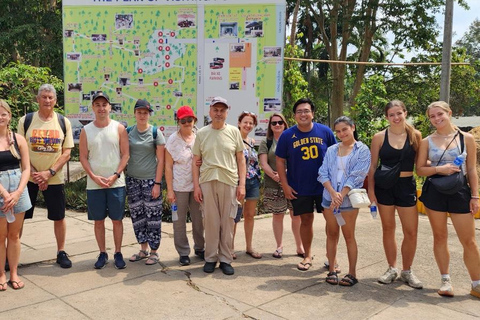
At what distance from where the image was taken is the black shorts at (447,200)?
407cm

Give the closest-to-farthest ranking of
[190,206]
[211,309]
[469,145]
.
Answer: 1. [211,309]
2. [469,145]
3. [190,206]

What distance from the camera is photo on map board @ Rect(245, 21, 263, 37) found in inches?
293

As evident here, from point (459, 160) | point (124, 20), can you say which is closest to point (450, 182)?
point (459, 160)

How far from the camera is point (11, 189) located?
13.8ft

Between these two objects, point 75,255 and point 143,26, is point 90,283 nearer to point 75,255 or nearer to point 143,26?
point 75,255

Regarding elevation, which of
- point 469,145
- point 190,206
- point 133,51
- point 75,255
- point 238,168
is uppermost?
point 133,51

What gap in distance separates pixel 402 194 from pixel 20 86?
7.55 m

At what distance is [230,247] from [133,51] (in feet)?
14.0

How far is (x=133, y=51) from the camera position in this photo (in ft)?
25.1

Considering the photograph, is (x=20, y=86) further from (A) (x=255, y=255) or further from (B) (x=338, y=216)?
(B) (x=338, y=216)

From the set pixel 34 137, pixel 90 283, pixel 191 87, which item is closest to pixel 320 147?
pixel 90 283

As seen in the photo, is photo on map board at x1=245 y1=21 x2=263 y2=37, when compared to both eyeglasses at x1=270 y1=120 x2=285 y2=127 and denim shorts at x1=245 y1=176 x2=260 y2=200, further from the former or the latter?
denim shorts at x1=245 y1=176 x2=260 y2=200

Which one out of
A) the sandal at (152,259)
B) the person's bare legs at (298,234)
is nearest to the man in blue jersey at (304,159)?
the person's bare legs at (298,234)

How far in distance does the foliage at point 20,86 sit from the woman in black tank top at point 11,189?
15.2 feet
